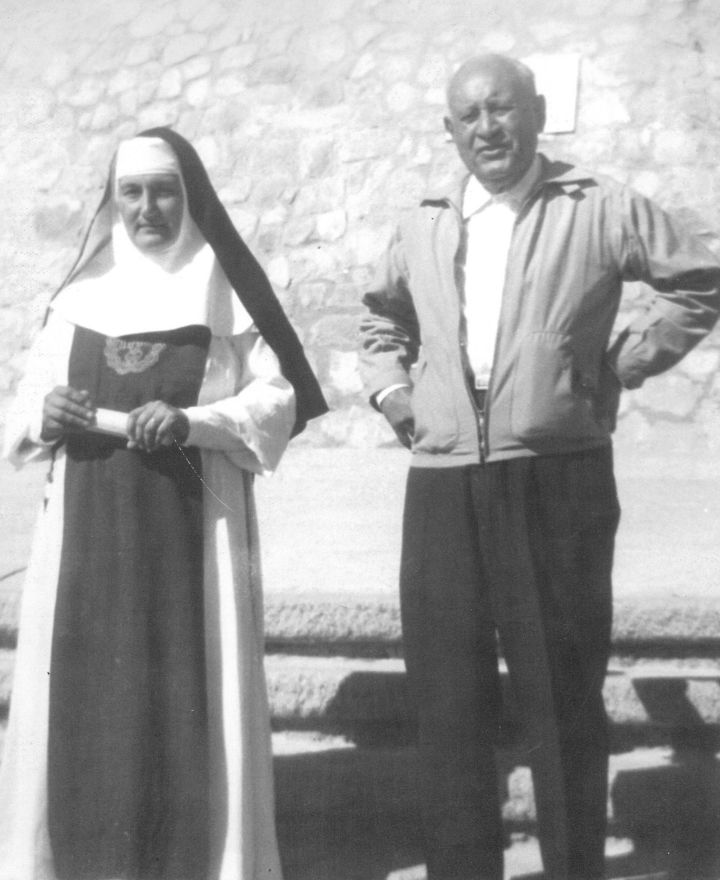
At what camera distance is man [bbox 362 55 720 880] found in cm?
254

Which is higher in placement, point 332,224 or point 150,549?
point 332,224

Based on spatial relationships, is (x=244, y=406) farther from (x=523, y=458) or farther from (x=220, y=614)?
(x=523, y=458)

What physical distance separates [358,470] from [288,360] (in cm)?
378

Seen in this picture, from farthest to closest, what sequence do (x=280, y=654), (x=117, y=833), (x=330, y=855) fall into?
(x=280, y=654)
(x=330, y=855)
(x=117, y=833)

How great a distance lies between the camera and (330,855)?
10.3 ft

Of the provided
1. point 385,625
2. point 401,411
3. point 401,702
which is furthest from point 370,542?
point 401,411

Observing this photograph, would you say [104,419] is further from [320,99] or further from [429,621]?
[320,99]

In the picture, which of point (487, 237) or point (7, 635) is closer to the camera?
point (487, 237)

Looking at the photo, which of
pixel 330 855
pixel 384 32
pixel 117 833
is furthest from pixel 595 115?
pixel 117 833

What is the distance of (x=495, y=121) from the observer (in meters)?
2.64

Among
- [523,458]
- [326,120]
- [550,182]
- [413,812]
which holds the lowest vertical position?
[413,812]

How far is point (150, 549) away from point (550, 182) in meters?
1.14

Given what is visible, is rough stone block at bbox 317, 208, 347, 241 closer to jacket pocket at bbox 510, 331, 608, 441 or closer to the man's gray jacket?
the man's gray jacket

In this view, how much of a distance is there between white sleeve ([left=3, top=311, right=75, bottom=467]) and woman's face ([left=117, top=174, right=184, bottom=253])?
0.26 meters
